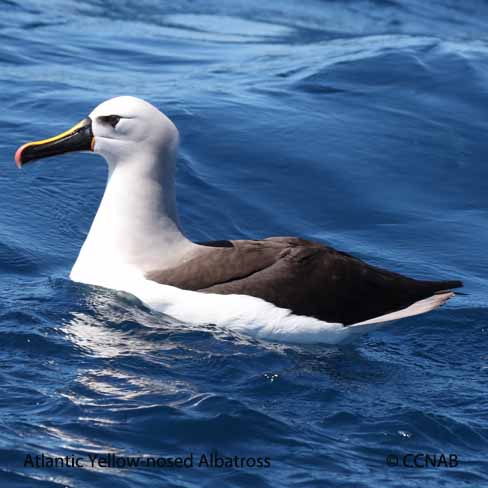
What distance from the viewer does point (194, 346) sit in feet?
26.6

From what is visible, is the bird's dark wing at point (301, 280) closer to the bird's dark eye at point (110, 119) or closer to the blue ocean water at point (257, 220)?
the blue ocean water at point (257, 220)

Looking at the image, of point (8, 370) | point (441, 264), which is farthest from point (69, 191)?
point (8, 370)

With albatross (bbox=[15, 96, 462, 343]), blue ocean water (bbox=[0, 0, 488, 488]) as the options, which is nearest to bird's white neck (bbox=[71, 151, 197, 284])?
albatross (bbox=[15, 96, 462, 343])

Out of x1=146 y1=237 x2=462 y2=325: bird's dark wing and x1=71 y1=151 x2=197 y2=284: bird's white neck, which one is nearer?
x1=146 y1=237 x2=462 y2=325: bird's dark wing

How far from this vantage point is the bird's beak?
9.20 meters

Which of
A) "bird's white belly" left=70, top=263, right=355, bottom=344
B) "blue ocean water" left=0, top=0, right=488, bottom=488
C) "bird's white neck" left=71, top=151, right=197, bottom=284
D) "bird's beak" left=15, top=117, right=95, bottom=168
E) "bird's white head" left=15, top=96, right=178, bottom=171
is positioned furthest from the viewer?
"bird's beak" left=15, top=117, right=95, bottom=168

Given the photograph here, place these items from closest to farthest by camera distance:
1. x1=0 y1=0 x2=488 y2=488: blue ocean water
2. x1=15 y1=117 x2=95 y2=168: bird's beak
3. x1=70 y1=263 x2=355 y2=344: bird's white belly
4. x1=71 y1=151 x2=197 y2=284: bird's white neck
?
x1=0 y1=0 x2=488 y2=488: blue ocean water → x1=70 y1=263 x2=355 y2=344: bird's white belly → x1=71 y1=151 x2=197 y2=284: bird's white neck → x1=15 y1=117 x2=95 y2=168: bird's beak

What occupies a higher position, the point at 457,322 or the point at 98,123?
the point at 98,123

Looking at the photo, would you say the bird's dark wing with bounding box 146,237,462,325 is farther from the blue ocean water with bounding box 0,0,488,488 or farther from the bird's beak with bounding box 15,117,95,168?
the bird's beak with bounding box 15,117,95,168

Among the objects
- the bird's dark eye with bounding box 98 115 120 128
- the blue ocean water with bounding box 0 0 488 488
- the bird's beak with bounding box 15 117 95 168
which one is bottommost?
the blue ocean water with bounding box 0 0 488 488

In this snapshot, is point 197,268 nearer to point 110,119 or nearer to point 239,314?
point 239,314

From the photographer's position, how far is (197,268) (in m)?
8.61

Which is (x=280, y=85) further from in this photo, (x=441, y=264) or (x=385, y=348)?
(x=385, y=348)

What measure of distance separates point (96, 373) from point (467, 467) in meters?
2.33
